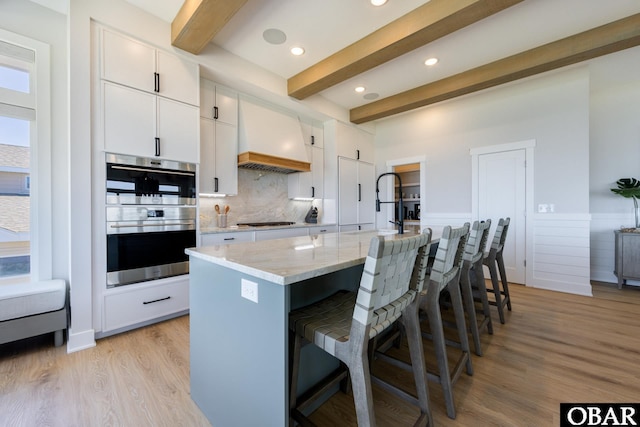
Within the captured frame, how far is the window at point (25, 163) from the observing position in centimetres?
227

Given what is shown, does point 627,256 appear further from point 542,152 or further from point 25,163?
point 25,163

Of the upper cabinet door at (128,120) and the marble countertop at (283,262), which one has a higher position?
the upper cabinet door at (128,120)

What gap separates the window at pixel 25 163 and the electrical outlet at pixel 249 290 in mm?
2460

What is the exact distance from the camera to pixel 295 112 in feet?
14.1

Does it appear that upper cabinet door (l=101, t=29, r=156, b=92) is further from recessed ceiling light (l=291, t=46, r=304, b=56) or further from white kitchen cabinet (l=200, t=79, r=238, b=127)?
recessed ceiling light (l=291, t=46, r=304, b=56)

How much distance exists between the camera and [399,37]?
8.38ft

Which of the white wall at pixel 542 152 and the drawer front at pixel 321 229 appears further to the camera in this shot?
the drawer front at pixel 321 229

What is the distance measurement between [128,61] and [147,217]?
1408 mm

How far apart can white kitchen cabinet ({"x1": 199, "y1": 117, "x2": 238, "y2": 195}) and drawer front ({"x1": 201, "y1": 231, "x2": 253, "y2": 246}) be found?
61 cm

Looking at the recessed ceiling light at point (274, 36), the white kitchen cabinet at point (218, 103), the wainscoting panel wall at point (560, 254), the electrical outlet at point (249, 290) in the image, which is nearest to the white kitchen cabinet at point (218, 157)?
the white kitchen cabinet at point (218, 103)

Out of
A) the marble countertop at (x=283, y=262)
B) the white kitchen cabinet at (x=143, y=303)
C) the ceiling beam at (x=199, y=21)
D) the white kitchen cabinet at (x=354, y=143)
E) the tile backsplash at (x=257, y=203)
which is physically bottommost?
the white kitchen cabinet at (x=143, y=303)

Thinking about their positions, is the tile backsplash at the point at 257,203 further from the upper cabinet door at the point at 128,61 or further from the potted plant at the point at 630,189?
the potted plant at the point at 630,189

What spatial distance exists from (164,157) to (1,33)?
1474mm

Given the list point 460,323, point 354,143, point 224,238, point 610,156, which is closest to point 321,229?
point 224,238
